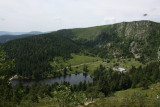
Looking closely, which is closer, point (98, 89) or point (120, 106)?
point (120, 106)

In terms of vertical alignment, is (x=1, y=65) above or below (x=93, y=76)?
above

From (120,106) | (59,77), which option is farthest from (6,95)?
(59,77)

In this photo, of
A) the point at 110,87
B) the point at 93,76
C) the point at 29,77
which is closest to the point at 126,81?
the point at 110,87

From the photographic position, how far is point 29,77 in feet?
635

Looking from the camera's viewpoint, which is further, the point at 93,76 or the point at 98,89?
the point at 93,76

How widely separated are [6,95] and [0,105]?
184cm

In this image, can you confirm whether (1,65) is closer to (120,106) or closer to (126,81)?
(120,106)

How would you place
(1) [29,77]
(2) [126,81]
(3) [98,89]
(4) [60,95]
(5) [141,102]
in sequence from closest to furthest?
1. (4) [60,95]
2. (5) [141,102]
3. (3) [98,89]
4. (2) [126,81]
5. (1) [29,77]

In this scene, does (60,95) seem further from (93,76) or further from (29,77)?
(29,77)

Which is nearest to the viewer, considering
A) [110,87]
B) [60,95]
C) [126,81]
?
[60,95]

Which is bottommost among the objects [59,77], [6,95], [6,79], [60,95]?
[59,77]

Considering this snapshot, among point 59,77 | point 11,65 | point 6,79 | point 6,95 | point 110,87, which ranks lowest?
point 59,77

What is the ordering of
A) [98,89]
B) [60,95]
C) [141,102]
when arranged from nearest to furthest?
[60,95], [141,102], [98,89]

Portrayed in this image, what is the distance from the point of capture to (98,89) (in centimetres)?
9775
